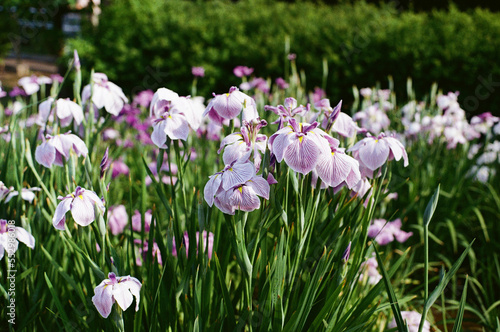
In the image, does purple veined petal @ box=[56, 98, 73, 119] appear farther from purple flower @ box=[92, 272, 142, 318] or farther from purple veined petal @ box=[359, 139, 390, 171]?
purple veined petal @ box=[359, 139, 390, 171]

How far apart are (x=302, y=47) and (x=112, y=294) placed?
528 centimetres

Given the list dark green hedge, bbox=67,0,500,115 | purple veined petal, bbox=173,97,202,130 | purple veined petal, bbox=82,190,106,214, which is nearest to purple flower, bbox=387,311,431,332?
purple veined petal, bbox=173,97,202,130

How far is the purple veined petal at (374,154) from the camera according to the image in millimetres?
1345

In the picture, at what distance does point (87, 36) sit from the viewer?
685 cm

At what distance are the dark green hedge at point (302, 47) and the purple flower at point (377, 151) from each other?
3.99m

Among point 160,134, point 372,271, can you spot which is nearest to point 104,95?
point 160,134

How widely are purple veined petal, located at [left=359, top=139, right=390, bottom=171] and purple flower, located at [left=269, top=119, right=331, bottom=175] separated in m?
0.24

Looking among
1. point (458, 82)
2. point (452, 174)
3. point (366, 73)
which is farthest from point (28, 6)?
point (452, 174)

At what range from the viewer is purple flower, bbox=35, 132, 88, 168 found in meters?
1.48

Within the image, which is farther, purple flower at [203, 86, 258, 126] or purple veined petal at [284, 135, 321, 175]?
purple flower at [203, 86, 258, 126]

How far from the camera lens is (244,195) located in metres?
1.13

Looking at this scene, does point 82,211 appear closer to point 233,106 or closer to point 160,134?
point 160,134

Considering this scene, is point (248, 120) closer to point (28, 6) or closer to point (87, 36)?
point (87, 36)

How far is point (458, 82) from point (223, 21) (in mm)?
3190
